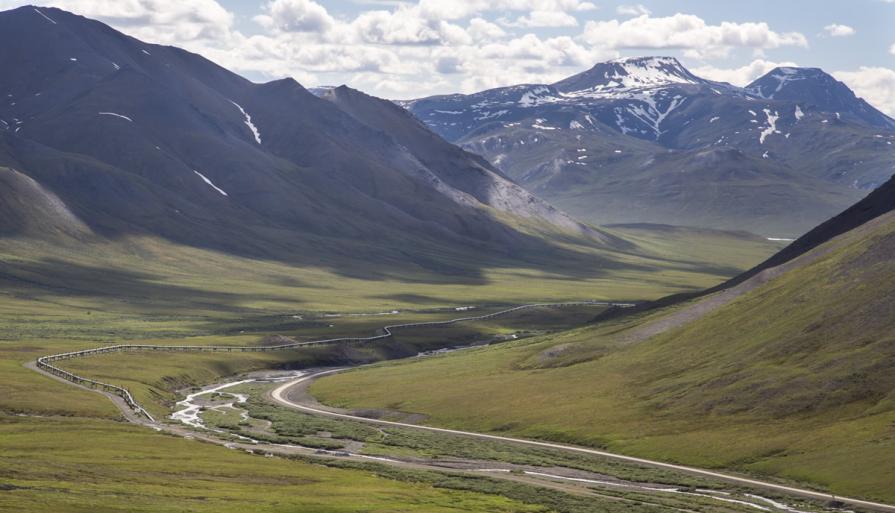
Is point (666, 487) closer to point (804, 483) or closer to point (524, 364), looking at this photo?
point (804, 483)

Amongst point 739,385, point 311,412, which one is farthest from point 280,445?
point 739,385

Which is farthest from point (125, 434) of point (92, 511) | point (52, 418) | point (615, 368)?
point (615, 368)

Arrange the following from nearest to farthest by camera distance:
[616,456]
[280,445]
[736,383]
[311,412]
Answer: [616,456] → [280,445] → [736,383] → [311,412]

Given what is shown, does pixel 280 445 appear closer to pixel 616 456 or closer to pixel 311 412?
pixel 311 412

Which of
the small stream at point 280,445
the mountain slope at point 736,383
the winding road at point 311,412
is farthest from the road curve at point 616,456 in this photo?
the small stream at point 280,445

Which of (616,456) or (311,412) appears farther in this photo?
(311,412)

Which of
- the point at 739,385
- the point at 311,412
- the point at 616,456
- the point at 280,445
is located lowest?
the point at 311,412

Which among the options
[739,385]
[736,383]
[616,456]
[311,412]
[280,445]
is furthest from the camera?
[311,412]
